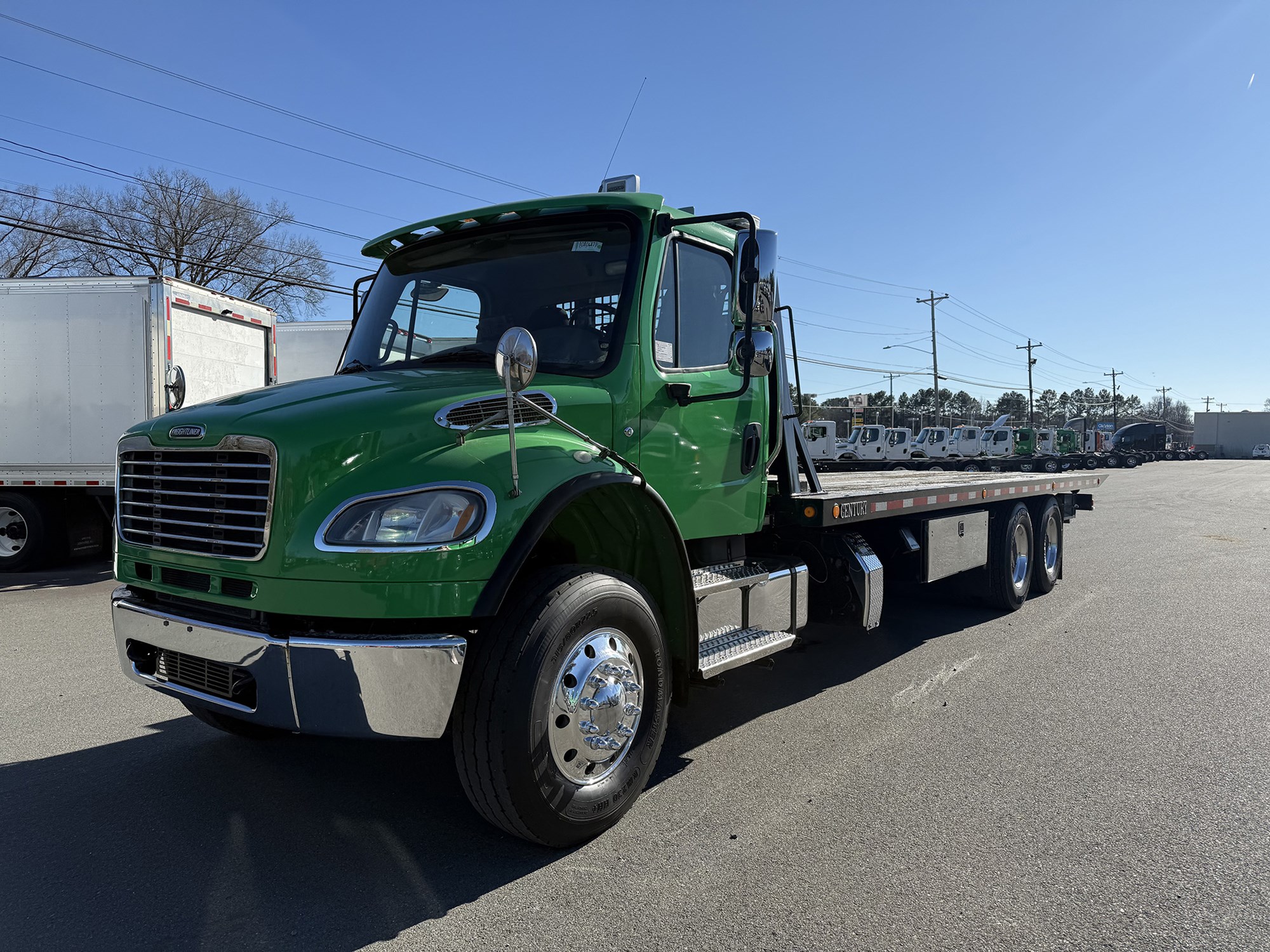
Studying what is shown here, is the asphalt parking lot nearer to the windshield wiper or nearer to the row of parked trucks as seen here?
the windshield wiper

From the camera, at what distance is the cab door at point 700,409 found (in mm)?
3914

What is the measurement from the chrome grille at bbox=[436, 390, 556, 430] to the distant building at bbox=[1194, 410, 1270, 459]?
333ft

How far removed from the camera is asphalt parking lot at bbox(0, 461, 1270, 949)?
8.94 ft

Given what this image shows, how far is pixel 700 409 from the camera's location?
414 centimetres

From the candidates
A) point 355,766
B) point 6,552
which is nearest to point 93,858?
point 355,766

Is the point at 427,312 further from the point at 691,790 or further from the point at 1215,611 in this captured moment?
the point at 1215,611

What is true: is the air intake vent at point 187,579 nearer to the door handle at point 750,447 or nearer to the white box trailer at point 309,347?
the door handle at point 750,447

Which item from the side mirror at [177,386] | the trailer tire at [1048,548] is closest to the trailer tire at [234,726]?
the side mirror at [177,386]

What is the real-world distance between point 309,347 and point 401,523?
501 inches

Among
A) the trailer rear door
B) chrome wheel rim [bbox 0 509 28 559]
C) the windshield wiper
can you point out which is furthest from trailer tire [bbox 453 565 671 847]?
chrome wheel rim [bbox 0 509 28 559]

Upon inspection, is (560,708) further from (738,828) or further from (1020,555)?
(1020,555)

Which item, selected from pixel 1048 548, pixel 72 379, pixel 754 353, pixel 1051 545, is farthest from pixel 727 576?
pixel 72 379

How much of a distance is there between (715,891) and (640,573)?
1.39 meters

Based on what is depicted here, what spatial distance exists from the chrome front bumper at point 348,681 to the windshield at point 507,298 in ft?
4.64
